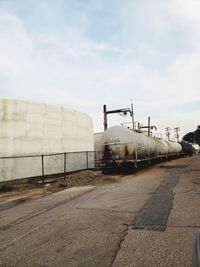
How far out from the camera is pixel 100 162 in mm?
22219

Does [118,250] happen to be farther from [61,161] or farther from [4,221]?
[61,161]

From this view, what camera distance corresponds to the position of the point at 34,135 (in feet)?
54.5

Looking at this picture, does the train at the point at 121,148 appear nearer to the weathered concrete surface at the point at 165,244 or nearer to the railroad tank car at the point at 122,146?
the railroad tank car at the point at 122,146

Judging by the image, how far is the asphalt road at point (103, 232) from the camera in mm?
4844

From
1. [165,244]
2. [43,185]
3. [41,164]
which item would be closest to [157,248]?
[165,244]

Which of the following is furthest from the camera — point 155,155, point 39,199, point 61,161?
point 155,155

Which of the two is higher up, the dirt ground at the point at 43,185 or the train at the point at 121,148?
the train at the point at 121,148

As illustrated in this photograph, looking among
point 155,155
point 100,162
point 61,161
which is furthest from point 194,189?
point 155,155

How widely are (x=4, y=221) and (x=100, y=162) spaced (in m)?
14.4

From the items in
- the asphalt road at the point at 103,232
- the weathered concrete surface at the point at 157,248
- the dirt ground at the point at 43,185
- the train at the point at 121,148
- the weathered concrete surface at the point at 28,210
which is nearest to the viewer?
the weathered concrete surface at the point at 157,248

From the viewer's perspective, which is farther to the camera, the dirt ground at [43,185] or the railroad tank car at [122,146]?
the railroad tank car at [122,146]

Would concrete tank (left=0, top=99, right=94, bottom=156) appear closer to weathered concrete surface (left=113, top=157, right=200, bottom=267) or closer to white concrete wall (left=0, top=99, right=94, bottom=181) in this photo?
white concrete wall (left=0, top=99, right=94, bottom=181)

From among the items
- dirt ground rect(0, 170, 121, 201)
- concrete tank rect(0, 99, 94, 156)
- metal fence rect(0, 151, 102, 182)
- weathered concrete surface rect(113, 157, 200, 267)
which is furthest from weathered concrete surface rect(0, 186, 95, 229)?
concrete tank rect(0, 99, 94, 156)

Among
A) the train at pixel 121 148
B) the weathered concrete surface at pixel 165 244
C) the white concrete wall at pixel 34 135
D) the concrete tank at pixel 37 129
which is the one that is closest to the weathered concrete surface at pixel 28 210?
the weathered concrete surface at pixel 165 244
